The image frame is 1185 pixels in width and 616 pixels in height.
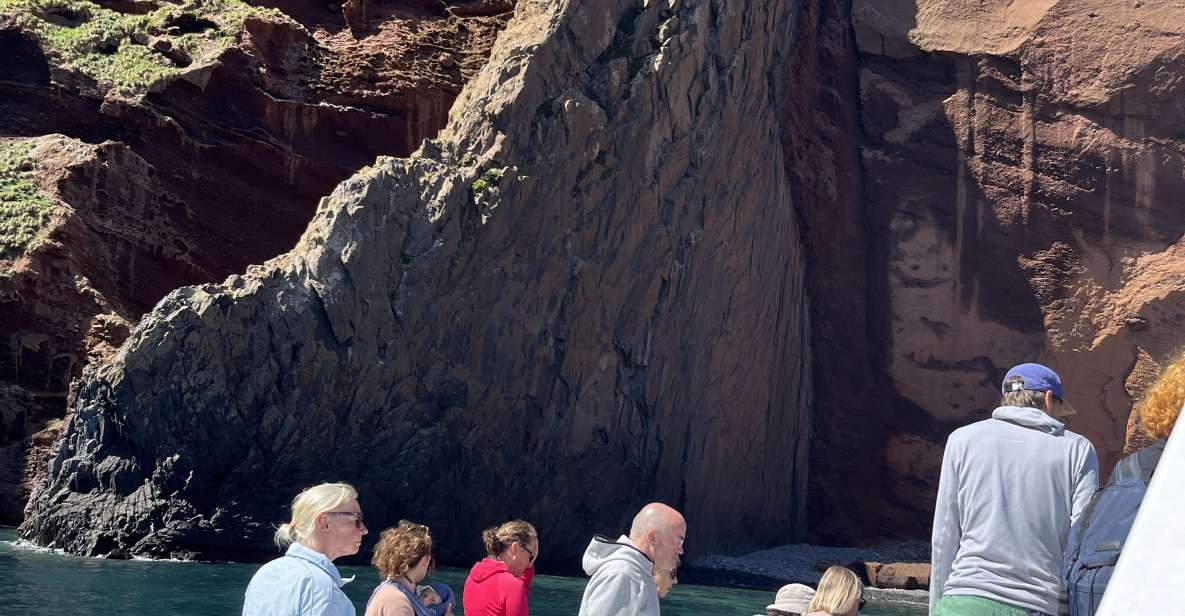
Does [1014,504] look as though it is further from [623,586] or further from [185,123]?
[185,123]

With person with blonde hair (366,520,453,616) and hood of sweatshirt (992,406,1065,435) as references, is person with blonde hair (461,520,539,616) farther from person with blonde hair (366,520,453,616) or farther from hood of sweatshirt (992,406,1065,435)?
hood of sweatshirt (992,406,1065,435)

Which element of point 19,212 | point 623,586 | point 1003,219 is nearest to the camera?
point 623,586

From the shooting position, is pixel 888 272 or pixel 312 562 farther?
pixel 888 272

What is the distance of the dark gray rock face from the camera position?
65.2 ft

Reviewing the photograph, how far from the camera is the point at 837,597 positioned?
170 inches

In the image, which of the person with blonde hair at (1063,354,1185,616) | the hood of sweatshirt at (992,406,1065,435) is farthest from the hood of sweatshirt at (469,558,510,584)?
the person with blonde hair at (1063,354,1185,616)

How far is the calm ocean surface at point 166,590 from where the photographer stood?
13.1 meters

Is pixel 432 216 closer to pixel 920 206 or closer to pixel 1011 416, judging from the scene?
pixel 920 206

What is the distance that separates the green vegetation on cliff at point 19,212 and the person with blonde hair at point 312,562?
23.1 m

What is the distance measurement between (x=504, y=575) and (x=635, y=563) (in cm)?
177

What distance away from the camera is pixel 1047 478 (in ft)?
14.1

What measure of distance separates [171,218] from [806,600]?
82.7 feet

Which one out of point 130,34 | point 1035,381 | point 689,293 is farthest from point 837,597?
point 130,34

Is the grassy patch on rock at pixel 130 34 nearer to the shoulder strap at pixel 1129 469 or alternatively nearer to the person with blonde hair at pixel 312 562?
the person with blonde hair at pixel 312 562
